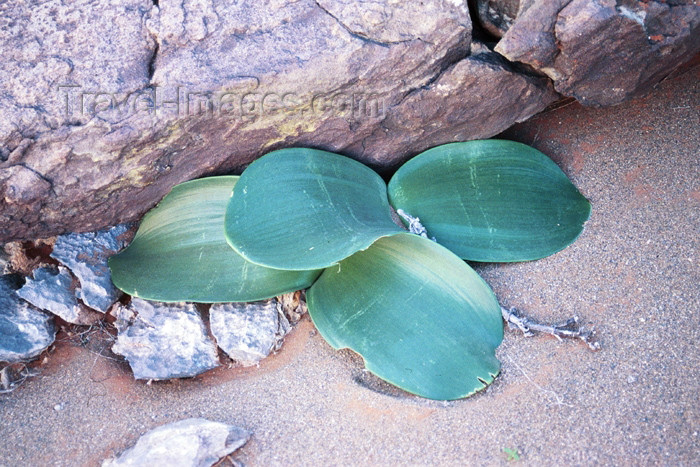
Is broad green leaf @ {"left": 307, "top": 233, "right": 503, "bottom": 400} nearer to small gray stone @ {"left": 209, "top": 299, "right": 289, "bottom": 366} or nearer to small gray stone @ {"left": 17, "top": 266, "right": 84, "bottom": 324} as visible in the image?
small gray stone @ {"left": 209, "top": 299, "right": 289, "bottom": 366}

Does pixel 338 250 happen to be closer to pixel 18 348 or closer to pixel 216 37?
pixel 216 37

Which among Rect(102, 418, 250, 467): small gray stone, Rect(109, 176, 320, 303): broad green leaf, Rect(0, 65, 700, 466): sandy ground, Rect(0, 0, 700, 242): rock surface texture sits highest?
Rect(0, 0, 700, 242): rock surface texture

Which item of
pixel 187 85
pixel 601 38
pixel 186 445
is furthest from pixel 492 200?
pixel 186 445

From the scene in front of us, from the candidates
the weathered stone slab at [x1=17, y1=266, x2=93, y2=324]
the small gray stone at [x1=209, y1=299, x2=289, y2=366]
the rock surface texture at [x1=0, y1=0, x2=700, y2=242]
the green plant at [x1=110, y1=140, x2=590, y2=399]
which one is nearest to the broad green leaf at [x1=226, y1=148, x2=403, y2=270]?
the green plant at [x1=110, y1=140, x2=590, y2=399]

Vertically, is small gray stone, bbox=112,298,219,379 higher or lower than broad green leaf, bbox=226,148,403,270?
lower

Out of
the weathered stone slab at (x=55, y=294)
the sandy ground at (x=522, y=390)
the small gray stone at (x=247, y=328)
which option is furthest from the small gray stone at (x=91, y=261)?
the small gray stone at (x=247, y=328)

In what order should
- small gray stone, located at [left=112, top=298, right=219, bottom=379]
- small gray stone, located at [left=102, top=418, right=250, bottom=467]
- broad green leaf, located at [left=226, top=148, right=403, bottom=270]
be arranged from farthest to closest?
small gray stone, located at [left=112, top=298, right=219, bottom=379] < broad green leaf, located at [left=226, top=148, right=403, bottom=270] < small gray stone, located at [left=102, top=418, right=250, bottom=467]

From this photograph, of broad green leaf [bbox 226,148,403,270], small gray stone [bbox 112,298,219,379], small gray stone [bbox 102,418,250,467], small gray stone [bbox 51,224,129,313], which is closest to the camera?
small gray stone [bbox 102,418,250,467]
